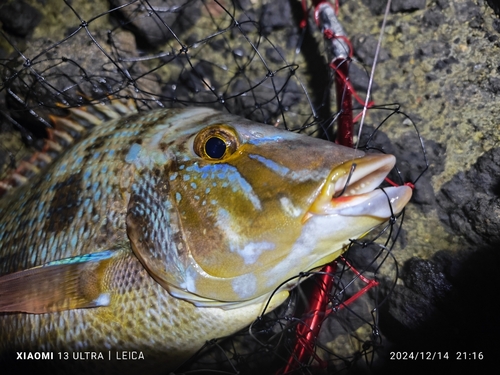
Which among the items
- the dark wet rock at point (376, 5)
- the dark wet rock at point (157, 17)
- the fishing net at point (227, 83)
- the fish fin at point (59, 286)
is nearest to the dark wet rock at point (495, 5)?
the dark wet rock at point (376, 5)

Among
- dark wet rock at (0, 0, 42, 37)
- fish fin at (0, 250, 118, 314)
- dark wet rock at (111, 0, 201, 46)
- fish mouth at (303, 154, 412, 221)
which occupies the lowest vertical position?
fish mouth at (303, 154, 412, 221)

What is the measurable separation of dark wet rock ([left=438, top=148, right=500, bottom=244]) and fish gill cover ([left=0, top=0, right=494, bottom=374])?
15 centimetres

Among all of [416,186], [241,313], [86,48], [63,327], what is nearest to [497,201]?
[416,186]

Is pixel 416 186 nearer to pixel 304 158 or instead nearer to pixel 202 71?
pixel 304 158

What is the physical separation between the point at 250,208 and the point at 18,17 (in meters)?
2.11

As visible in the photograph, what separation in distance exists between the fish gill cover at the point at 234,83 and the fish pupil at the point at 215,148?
2.25 ft

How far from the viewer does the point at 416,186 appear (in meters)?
2.05

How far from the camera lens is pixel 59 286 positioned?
1595 millimetres

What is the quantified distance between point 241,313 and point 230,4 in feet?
6.08

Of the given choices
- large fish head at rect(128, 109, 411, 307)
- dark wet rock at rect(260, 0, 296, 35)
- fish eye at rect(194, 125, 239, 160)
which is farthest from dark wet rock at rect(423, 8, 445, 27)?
fish eye at rect(194, 125, 239, 160)

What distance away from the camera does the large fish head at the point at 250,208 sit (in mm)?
1334

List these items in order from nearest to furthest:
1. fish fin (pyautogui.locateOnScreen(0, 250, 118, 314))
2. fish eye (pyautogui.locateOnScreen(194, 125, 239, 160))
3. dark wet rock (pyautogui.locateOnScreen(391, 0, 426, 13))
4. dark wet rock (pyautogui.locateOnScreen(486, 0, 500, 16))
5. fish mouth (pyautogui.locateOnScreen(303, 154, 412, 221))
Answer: fish mouth (pyautogui.locateOnScreen(303, 154, 412, 221))
fish eye (pyautogui.locateOnScreen(194, 125, 239, 160))
fish fin (pyautogui.locateOnScreen(0, 250, 118, 314))
dark wet rock (pyautogui.locateOnScreen(486, 0, 500, 16))
dark wet rock (pyautogui.locateOnScreen(391, 0, 426, 13))

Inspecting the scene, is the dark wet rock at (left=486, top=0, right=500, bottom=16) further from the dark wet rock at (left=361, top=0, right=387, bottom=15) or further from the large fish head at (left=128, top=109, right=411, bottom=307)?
the large fish head at (left=128, top=109, right=411, bottom=307)

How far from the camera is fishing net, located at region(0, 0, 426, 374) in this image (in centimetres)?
211
